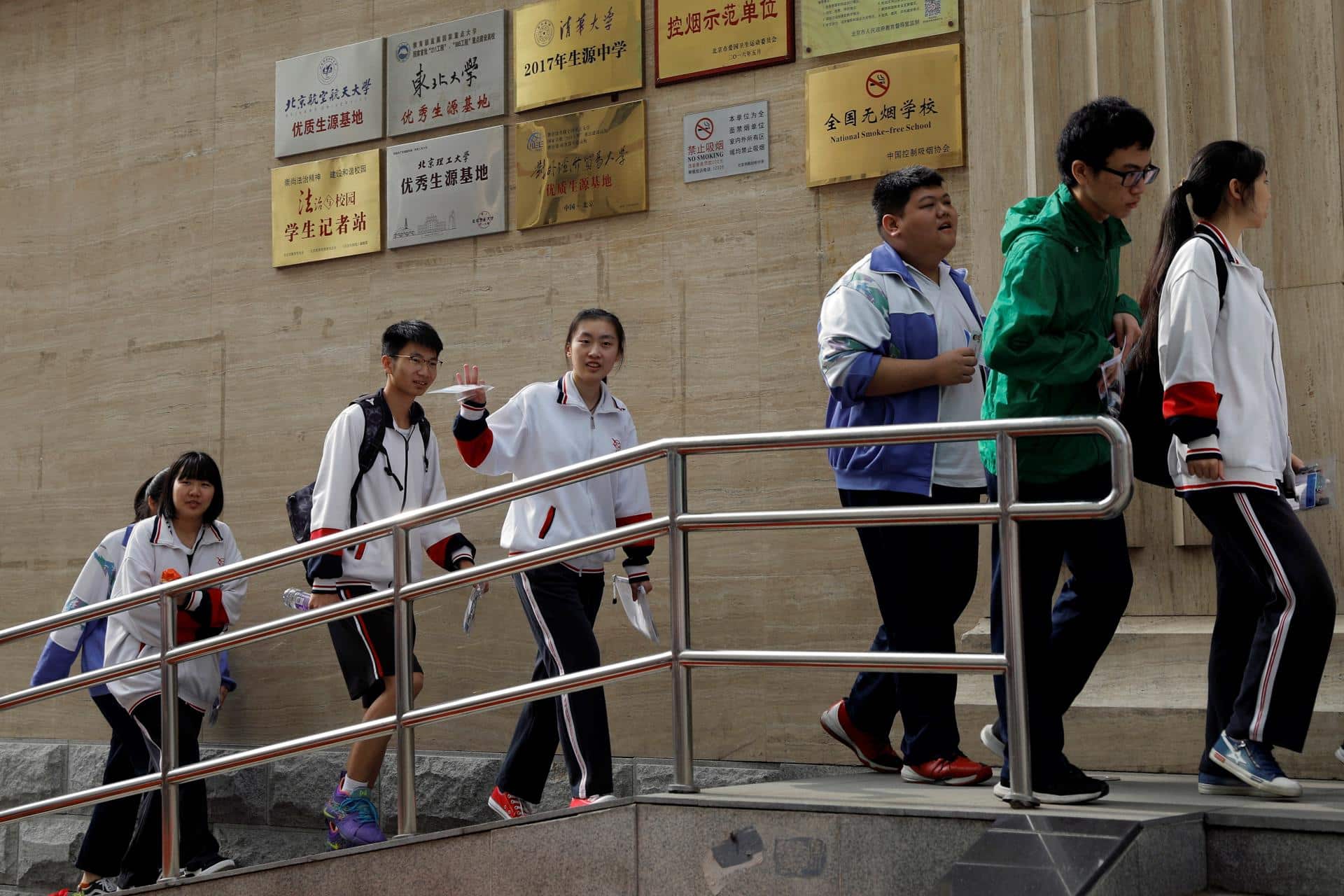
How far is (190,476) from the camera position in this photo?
5789 millimetres

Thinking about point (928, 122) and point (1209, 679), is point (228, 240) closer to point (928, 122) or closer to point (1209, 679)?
point (928, 122)

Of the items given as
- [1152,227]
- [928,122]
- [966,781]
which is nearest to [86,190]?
[928,122]

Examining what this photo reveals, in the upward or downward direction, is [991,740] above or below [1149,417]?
below

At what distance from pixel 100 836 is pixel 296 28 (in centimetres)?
417

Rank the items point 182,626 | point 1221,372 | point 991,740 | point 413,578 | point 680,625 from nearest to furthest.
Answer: point 1221,372, point 680,625, point 991,740, point 413,578, point 182,626

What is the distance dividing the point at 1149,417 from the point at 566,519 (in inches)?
72.7

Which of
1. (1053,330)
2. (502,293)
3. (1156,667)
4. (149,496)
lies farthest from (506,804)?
(502,293)

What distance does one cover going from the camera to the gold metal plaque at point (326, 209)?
711cm

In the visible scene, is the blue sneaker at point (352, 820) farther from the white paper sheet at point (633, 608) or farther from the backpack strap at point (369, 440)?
the white paper sheet at point (633, 608)

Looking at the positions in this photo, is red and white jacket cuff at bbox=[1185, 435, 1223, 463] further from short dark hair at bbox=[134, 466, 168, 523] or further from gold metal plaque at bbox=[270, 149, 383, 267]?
gold metal plaque at bbox=[270, 149, 383, 267]

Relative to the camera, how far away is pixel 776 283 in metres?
6.00

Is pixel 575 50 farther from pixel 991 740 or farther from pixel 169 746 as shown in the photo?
pixel 991 740

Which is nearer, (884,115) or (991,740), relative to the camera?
(991,740)

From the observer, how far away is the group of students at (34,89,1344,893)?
3438 mm
